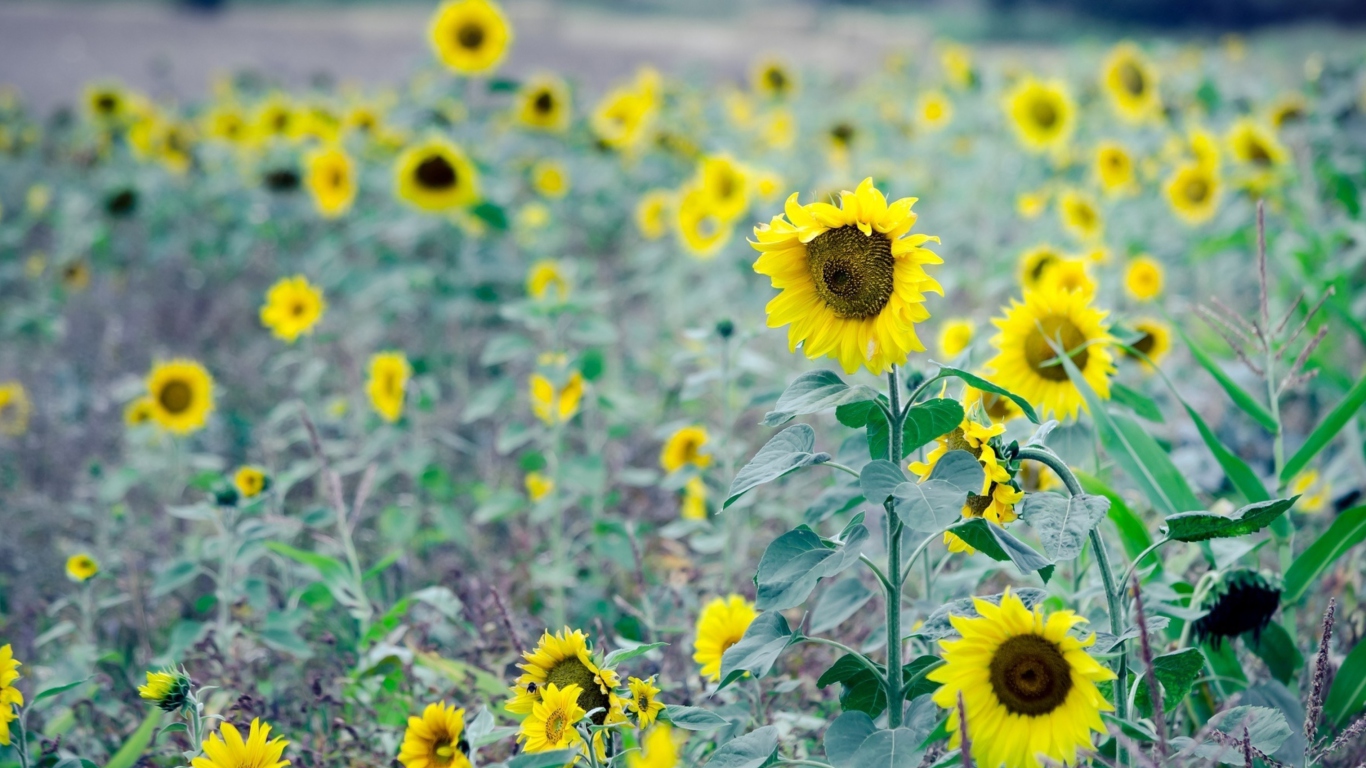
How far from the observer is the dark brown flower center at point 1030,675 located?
105cm

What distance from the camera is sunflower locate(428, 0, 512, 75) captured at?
313 cm

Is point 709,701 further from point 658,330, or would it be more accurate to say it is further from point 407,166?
point 658,330

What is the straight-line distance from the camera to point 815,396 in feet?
3.66

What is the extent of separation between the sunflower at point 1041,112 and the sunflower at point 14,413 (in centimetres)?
323

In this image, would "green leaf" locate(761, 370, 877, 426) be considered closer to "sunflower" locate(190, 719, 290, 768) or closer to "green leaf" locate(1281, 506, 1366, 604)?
"sunflower" locate(190, 719, 290, 768)

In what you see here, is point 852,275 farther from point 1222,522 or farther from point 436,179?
point 436,179

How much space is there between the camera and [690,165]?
12.0ft

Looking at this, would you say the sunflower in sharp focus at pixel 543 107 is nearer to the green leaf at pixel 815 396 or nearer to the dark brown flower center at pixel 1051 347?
the dark brown flower center at pixel 1051 347

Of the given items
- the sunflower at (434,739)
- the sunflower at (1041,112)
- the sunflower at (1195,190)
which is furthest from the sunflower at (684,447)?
the sunflower at (1041,112)

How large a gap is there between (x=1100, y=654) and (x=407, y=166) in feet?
7.39

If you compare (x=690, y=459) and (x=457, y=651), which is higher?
(x=690, y=459)

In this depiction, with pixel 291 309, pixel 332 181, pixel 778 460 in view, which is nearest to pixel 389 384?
pixel 291 309

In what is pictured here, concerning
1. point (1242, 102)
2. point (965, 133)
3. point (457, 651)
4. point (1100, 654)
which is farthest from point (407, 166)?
point (1242, 102)

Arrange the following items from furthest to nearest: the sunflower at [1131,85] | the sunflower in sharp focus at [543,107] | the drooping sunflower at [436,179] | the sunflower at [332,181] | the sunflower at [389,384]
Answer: the sunflower at [1131,85] < the sunflower in sharp focus at [543,107] < the sunflower at [332,181] < the drooping sunflower at [436,179] < the sunflower at [389,384]
